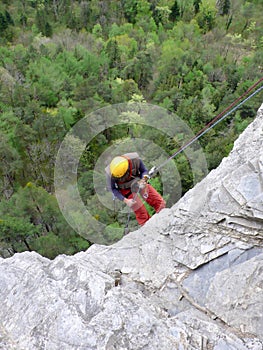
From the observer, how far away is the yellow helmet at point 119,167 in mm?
6535

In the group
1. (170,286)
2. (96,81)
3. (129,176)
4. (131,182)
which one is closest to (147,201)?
(131,182)

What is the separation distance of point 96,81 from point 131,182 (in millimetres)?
21971

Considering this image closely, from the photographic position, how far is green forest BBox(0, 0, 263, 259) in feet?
53.8

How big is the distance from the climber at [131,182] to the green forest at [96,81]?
3.01 m

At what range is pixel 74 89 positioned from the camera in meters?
27.0

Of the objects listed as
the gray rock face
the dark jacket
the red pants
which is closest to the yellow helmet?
the dark jacket

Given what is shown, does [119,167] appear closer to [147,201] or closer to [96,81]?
[147,201]

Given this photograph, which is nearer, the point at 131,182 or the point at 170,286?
the point at 170,286

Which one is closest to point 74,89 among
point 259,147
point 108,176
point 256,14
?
point 108,176

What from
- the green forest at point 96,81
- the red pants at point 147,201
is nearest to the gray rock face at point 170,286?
the red pants at point 147,201

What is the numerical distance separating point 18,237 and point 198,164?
406 inches

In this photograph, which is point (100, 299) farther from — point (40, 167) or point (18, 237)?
point (40, 167)

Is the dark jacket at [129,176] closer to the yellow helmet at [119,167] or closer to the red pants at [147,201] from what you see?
A: the yellow helmet at [119,167]

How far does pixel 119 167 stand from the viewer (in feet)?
21.4
